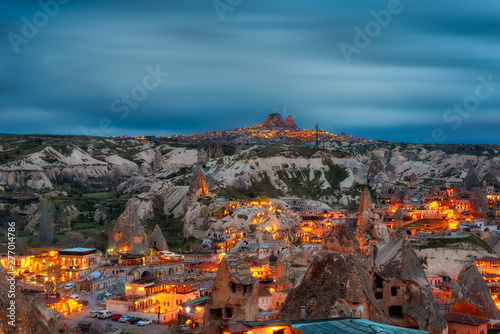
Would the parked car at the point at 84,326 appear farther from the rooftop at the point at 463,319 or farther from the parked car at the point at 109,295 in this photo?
the rooftop at the point at 463,319

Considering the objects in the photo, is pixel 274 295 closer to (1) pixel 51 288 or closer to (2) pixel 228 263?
(1) pixel 51 288

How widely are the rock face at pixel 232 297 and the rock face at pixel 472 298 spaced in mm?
22346

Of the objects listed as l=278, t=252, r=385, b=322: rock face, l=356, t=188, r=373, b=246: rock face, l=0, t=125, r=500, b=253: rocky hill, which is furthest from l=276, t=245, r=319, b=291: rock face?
l=0, t=125, r=500, b=253: rocky hill

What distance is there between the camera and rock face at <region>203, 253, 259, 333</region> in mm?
19062

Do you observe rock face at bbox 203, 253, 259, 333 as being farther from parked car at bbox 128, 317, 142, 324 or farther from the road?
parked car at bbox 128, 317, 142, 324

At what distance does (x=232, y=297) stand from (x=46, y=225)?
69893mm

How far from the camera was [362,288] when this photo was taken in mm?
19406

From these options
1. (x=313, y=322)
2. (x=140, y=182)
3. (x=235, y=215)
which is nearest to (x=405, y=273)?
(x=313, y=322)

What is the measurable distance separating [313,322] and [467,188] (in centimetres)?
9775

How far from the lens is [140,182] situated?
13612 cm

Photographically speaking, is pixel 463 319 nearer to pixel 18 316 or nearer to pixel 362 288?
pixel 362 288

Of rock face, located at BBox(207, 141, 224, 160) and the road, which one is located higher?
rock face, located at BBox(207, 141, 224, 160)

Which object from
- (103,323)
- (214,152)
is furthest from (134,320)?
(214,152)

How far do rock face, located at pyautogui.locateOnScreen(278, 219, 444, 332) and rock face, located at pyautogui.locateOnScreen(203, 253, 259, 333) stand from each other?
5.18 feet
